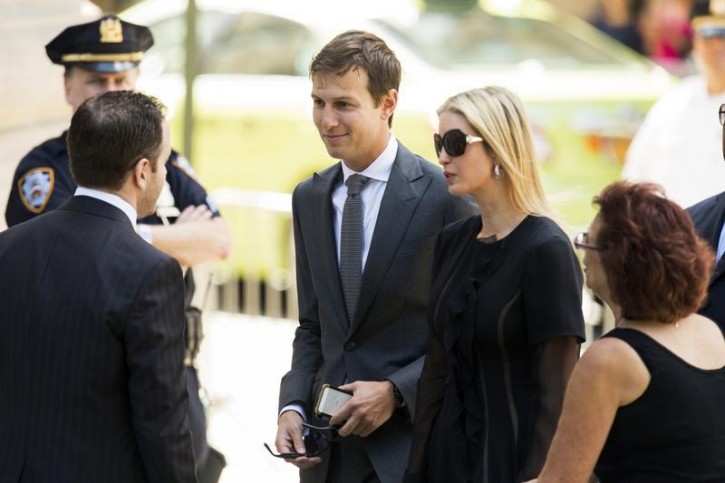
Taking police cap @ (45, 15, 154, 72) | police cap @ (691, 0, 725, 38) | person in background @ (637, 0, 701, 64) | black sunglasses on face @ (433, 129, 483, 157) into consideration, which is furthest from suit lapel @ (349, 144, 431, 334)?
person in background @ (637, 0, 701, 64)

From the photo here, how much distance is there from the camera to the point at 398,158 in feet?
14.1

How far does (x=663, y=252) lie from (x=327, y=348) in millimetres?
1372

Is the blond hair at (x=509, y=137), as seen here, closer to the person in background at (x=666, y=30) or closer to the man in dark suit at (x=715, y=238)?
the man in dark suit at (x=715, y=238)

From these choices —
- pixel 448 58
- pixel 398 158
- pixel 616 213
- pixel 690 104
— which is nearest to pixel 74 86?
pixel 398 158

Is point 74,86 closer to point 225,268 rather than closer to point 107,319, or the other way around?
point 107,319

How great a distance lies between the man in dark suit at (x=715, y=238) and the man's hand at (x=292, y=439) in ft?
3.97

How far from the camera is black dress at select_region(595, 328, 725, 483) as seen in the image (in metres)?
3.15

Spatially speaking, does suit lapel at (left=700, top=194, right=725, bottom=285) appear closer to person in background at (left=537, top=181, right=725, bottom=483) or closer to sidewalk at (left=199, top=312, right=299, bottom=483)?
person in background at (left=537, top=181, right=725, bottom=483)

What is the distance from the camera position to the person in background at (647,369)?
3.14 m

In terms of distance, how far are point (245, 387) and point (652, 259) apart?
5.93 m

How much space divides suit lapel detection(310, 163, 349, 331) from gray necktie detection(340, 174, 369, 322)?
2 cm

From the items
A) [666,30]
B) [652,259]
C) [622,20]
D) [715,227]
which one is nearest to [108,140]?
[652,259]

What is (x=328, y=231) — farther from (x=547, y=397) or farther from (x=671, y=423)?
(x=671, y=423)

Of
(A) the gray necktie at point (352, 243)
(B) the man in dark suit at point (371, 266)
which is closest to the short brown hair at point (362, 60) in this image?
(B) the man in dark suit at point (371, 266)
